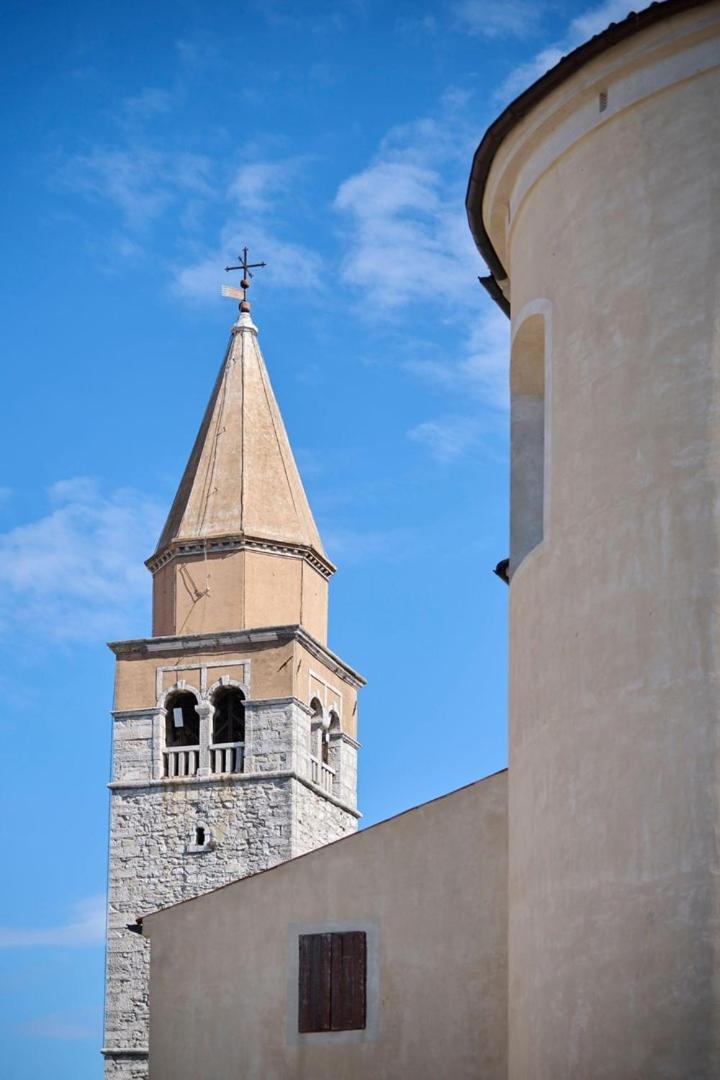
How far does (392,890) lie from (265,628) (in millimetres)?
30521

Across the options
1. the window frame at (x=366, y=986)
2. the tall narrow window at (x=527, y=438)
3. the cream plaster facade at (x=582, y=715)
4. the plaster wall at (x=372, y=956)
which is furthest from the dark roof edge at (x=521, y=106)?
the window frame at (x=366, y=986)

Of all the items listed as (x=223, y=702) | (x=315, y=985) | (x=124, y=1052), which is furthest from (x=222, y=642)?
(x=315, y=985)

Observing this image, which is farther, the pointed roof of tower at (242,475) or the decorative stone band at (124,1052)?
the pointed roof of tower at (242,475)

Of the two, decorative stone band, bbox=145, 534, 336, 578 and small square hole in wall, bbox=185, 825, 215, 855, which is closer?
small square hole in wall, bbox=185, 825, 215, 855

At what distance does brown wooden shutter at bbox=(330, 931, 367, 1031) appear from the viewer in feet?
52.5

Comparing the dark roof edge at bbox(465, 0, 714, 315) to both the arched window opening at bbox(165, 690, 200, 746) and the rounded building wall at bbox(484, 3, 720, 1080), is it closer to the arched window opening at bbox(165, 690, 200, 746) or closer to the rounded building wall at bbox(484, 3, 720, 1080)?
the rounded building wall at bbox(484, 3, 720, 1080)

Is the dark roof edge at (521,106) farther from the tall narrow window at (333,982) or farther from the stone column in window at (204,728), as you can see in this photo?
the stone column in window at (204,728)

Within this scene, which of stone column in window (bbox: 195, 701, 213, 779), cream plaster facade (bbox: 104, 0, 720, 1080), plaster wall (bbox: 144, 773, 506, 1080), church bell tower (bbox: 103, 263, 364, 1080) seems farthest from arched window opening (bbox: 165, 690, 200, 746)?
cream plaster facade (bbox: 104, 0, 720, 1080)

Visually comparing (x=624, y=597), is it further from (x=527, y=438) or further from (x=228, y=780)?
(x=228, y=780)

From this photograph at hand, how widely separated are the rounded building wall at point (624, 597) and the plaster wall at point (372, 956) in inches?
39.6

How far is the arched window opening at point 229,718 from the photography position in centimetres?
4738

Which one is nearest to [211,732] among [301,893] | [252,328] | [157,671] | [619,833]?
[157,671]

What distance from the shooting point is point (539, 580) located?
46.9 feet

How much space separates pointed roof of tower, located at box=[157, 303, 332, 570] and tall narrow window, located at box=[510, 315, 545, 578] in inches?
1215
